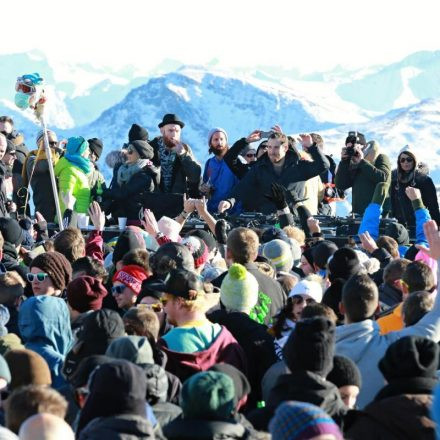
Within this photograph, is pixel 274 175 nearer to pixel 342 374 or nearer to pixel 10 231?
pixel 10 231

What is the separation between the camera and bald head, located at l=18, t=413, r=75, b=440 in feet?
15.4

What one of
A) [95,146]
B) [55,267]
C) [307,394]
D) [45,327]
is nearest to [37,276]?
[55,267]

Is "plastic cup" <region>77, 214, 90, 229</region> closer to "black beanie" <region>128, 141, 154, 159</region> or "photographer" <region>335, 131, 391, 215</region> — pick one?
"black beanie" <region>128, 141, 154, 159</region>

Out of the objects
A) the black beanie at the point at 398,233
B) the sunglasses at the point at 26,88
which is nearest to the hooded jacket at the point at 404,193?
the black beanie at the point at 398,233

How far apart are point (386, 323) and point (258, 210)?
254 inches

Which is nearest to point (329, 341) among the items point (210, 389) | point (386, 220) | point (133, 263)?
point (210, 389)

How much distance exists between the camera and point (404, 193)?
13.7 metres

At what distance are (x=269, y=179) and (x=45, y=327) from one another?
22.9 ft

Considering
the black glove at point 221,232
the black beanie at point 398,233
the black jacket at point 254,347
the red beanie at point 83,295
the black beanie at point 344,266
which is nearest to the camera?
the black jacket at point 254,347

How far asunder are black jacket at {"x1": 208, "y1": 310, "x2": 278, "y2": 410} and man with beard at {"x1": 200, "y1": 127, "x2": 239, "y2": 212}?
22.5 ft

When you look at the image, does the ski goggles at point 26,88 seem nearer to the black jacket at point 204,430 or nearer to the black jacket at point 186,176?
the black jacket at point 186,176

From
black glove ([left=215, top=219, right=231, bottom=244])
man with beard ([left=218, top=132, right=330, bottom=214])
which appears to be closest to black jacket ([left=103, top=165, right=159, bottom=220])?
man with beard ([left=218, top=132, right=330, bottom=214])

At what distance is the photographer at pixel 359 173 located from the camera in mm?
14516

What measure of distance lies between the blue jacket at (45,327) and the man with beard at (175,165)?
6.95m
